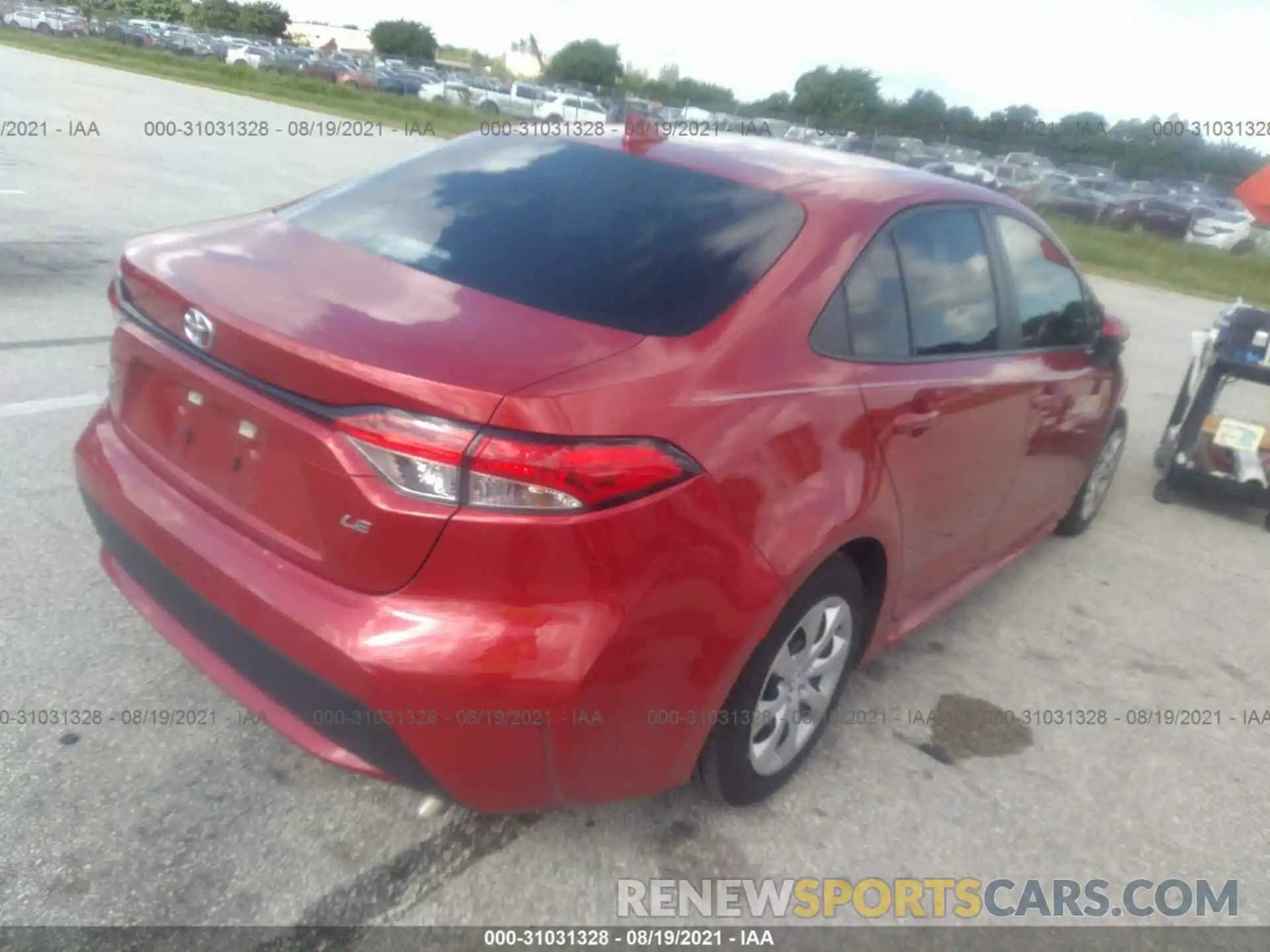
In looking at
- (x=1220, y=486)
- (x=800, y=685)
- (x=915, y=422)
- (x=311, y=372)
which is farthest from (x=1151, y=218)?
(x=311, y=372)

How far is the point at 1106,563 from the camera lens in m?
4.95

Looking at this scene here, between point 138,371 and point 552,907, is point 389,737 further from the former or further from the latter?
point 138,371

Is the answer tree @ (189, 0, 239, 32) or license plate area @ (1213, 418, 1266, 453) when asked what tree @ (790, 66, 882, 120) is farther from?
license plate area @ (1213, 418, 1266, 453)

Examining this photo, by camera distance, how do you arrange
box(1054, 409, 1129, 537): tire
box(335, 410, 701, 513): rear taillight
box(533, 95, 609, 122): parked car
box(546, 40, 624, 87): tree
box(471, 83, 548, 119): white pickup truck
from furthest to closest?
box(546, 40, 624, 87): tree, box(471, 83, 548, 119): white pickup truck, box(533, 95, 609, 122): parked car, box(1054, 409, 1129, 537): tire, box(335, 410, 701, 513): rear taillight

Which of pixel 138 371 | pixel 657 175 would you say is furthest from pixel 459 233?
pixel 138 371

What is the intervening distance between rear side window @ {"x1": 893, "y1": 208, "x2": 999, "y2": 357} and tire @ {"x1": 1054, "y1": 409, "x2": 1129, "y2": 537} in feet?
5.78

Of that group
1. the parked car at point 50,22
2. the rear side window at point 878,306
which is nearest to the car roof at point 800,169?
the rear side window at point 878,306

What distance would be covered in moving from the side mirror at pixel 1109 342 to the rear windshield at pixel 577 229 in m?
2.00

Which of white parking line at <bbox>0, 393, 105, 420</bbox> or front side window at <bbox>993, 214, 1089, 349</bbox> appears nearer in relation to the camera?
front side window at <bbox>993, 214, 1089, 349</bbox>

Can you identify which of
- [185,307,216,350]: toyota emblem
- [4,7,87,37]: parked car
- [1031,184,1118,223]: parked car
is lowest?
[4,7,87,37]: parked car

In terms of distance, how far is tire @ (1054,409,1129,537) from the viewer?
4.93 m

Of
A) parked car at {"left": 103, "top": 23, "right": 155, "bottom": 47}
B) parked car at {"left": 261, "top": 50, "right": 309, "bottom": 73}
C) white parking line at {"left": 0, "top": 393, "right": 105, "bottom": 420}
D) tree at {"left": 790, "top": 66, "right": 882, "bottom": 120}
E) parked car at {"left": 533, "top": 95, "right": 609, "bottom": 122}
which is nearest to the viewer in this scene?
white parking line at {"left": 0, "top": 393, "right": 105, "bottom": 420}

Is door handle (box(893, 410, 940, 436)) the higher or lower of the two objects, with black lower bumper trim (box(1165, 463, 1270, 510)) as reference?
higher

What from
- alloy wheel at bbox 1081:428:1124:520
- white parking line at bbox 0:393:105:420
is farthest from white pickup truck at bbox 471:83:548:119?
alloy wheel at bbox 1081:428:1124:520
